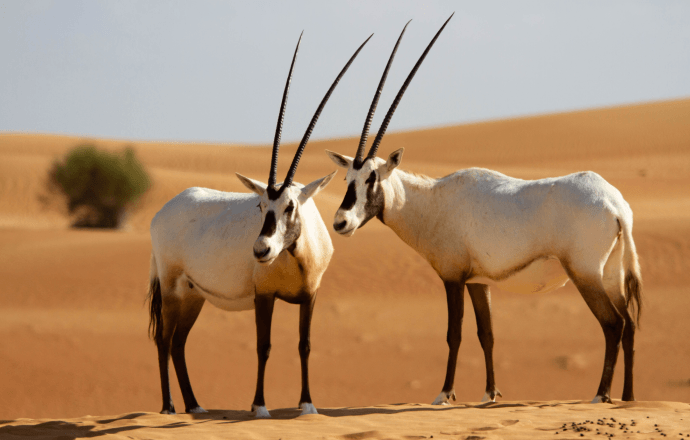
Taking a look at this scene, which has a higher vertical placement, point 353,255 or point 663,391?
point 353,255

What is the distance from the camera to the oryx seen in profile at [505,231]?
6613mm

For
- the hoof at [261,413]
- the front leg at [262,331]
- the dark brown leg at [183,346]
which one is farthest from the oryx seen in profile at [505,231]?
the dark brown leg at [183,346]

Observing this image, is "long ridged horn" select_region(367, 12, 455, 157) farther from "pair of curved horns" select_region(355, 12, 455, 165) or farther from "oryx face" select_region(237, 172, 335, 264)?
"oryx face" select_region(237, 172, 335, 264)

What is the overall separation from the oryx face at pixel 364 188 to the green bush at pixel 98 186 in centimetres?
2736

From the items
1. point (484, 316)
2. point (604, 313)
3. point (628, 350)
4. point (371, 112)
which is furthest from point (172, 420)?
point (628, 350)

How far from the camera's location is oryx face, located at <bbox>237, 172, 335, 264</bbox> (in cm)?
611

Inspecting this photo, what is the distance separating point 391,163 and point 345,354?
22.2 ft

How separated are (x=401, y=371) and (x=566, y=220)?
620 centimetres

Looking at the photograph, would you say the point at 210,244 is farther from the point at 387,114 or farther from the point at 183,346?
the point at 387,114

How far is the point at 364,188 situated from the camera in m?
7.11

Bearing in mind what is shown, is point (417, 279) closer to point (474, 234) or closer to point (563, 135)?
point (474, 234)

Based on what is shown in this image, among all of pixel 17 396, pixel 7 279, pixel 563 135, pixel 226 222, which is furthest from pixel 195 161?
pixel 226 222

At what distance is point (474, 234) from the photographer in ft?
23.6

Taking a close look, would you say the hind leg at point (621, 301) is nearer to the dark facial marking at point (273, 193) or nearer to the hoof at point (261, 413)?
the dark facial marking at point (273, 193)
